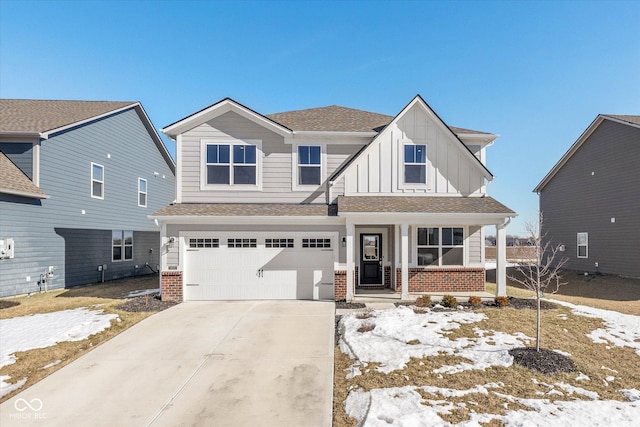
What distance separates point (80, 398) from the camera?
496 centimetres

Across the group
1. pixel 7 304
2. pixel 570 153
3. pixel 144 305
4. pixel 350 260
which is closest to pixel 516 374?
pixel 350 260

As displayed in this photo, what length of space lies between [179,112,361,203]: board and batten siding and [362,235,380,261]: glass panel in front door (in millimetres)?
2435

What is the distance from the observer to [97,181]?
1559cm

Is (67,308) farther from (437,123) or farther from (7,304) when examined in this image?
(437,123)

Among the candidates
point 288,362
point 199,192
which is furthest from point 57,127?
point 288,362

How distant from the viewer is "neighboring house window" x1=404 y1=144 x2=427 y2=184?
12.1m

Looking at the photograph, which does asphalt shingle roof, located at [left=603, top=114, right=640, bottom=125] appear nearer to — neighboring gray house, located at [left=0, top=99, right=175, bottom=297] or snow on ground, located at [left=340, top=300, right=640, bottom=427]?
snow on ground, located at [left=340, top=300, right=640, bottom=427]

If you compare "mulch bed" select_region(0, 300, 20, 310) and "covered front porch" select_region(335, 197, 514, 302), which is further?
"covered front porch" select_region(335, 197, 514, 302)

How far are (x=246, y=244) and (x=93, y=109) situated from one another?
1162cm

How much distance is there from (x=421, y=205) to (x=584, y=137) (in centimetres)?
1410

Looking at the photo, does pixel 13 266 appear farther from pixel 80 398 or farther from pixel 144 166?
pixel 80 398

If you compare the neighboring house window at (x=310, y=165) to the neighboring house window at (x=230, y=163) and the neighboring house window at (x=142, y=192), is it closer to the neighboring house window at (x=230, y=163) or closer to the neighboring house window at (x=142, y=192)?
the neighboring house window at (x=230, y=163)

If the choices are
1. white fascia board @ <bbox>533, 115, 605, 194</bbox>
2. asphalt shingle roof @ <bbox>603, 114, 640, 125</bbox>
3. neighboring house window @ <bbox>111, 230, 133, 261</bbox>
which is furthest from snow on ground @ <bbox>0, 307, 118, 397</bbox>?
white fascia board @ <bbox>533, 115, 605, 194</bbox>

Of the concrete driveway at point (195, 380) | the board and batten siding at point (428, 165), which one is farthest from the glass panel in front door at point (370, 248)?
the concrete driveway at point (195, 380)
